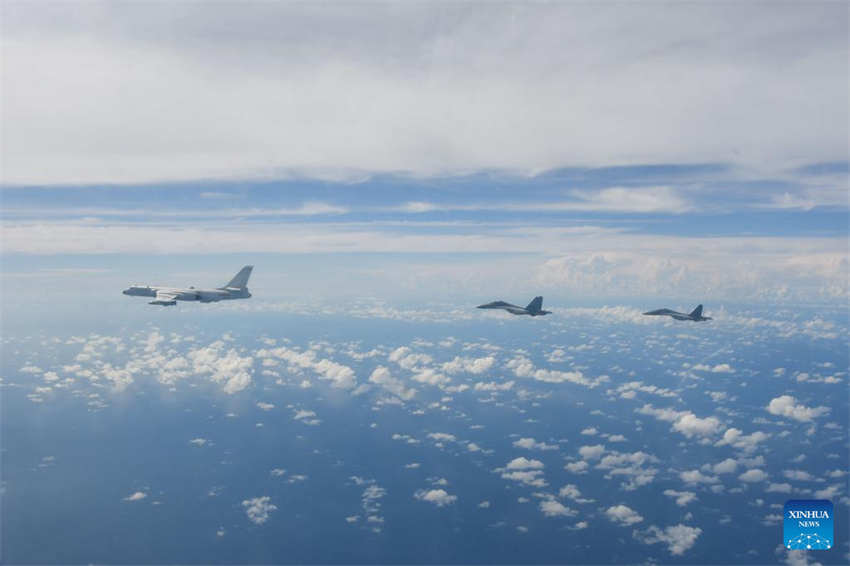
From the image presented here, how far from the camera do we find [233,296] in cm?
4081

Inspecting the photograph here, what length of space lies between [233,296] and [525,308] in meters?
30.8

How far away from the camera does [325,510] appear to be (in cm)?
15400

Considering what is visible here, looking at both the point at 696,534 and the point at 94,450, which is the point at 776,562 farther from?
the point at 94,450

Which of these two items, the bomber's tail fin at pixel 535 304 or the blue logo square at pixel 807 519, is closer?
the blue logo square at pixel 807 519

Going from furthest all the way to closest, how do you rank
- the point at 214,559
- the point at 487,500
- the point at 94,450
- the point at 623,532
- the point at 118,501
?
1. the point at 94,450
2. the point at 487,500
3. the point at 118,501
4. the point at 623,532
5. the point at 214,559

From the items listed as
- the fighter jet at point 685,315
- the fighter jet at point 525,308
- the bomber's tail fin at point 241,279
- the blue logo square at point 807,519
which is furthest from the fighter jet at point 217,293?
the blue logo square at point 807,519

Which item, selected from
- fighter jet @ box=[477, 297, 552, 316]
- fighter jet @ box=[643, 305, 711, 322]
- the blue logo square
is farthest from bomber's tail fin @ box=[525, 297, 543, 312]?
the blue logo square

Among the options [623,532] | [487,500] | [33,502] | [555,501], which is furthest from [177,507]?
[623,532]

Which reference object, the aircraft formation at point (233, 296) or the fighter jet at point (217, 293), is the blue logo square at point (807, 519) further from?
the fighter jet at point (217, 293)

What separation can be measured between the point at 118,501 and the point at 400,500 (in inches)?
4161

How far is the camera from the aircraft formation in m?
41.0

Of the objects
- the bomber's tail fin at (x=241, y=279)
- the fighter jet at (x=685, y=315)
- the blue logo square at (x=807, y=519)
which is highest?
the bomber's tail fin at (x=241, y=279)

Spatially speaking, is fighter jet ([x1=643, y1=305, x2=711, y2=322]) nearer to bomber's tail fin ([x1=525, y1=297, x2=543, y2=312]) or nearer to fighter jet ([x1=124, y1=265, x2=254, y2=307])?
bomber's tail fin ([x1=525, y1=297, x2=543, y2=312])

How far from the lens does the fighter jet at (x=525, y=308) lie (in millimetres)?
41869
